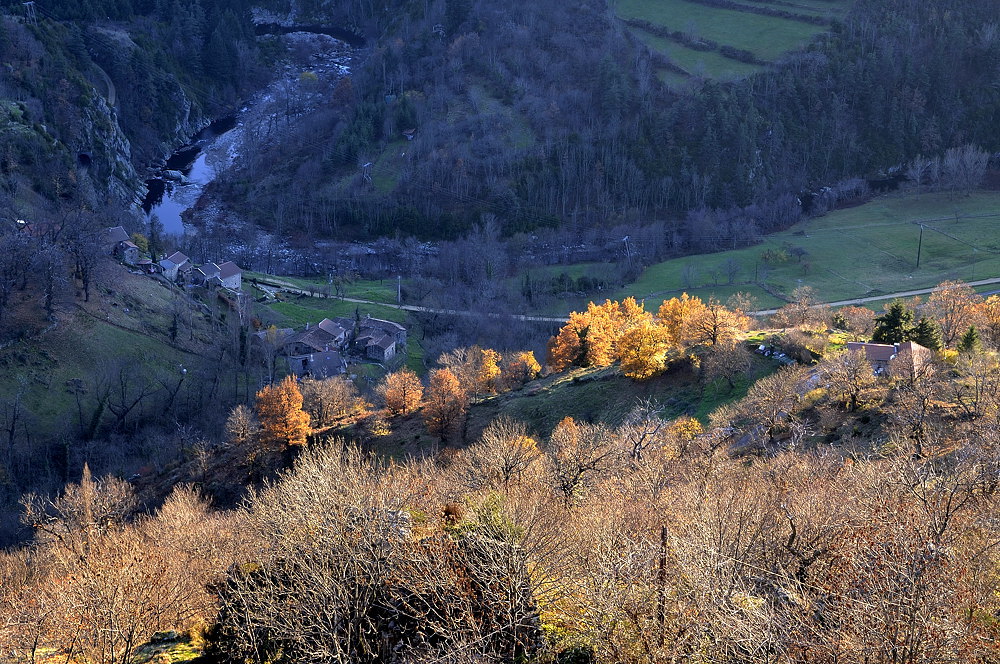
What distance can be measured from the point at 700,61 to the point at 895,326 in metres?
119

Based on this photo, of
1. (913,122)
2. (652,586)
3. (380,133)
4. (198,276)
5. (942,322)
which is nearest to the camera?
(652,586)

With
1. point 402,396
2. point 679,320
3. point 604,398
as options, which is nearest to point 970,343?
point 679,320

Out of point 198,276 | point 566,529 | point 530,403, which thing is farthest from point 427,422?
point 198,276

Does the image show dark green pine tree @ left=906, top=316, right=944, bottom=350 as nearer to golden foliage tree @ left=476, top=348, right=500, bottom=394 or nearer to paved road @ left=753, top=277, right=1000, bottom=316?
golden foliage tree @ left=476, top=348, right=500, bottom=394

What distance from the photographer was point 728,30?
16588 centimetres

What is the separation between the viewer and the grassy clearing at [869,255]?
10219 cm

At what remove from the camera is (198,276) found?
335 feet

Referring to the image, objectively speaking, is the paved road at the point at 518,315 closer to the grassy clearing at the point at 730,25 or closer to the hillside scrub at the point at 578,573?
the hillside scrub at the point at 578,573

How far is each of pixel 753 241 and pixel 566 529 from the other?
357 feet

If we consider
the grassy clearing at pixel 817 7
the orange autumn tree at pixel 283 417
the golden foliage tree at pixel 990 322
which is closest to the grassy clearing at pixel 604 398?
the orange autumn tree at pixel 283 417

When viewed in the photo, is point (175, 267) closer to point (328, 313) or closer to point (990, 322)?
point (328, 313)

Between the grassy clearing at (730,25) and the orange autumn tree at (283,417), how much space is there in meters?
129

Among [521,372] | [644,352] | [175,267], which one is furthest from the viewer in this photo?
[175,267]

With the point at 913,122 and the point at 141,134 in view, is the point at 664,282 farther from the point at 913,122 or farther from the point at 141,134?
the point at 141,134
